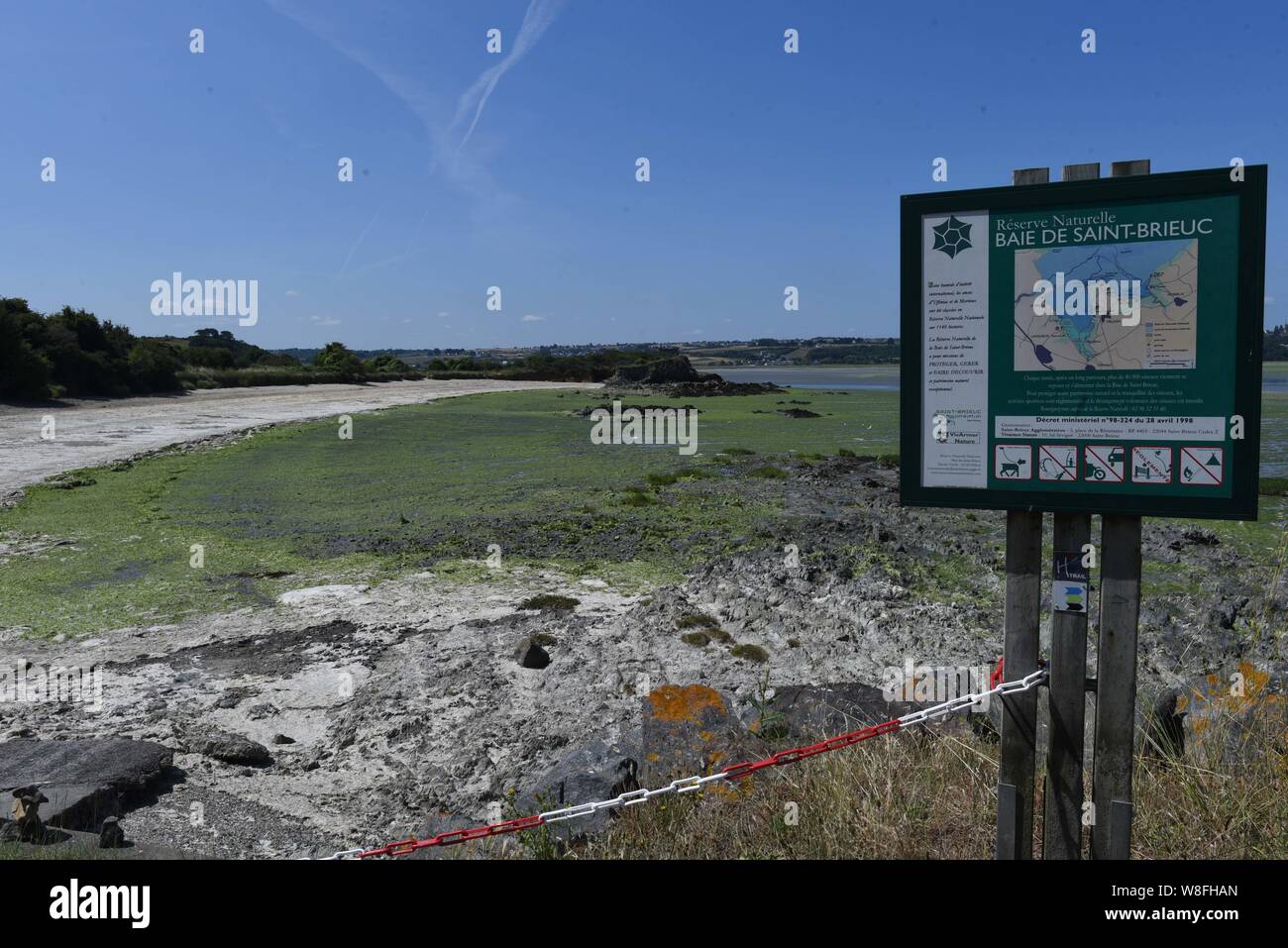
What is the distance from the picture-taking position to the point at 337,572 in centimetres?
1094

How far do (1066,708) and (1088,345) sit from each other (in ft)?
3.90

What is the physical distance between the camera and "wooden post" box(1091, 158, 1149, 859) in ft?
10.6

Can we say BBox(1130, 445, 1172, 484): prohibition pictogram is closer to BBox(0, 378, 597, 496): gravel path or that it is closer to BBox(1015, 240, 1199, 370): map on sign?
BBox(1015, 240, 1199, 370): map on sign

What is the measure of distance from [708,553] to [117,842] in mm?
7956

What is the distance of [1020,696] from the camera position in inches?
133

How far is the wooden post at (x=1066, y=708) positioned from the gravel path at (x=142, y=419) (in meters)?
16.7

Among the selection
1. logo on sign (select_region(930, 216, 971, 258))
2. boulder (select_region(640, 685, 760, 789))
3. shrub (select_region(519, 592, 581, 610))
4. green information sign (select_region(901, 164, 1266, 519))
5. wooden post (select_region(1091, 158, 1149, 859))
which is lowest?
shrub (select_region(519, 592, 581, 610))

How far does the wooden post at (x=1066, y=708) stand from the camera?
3.31m

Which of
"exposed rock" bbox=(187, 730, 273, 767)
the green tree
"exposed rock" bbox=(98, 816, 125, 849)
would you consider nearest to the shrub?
"exposed rock" bbox=(187, 730, 273, 767)

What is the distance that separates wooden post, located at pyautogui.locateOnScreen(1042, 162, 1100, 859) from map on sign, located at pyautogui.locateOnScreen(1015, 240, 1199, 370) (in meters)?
0.54

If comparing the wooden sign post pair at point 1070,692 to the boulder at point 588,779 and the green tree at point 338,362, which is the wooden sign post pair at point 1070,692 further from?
the green tree at point 338,362

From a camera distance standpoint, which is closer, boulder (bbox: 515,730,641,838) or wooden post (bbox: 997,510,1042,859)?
wooden post (bbox: 997,510,1042,859)

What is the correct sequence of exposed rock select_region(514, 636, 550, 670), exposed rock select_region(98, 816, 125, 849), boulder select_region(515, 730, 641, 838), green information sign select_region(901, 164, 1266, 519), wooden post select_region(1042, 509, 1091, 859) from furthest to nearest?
1. exposed rock select_region(514, 636, 550, 670)
2. boulder select_region(515, 730, 641, 838)
3. exposed rock select_region(98, 816, 125, 849)
4. wooden post select_region(1042, 509, 1091, 859)
5. green information sign select_region(901, 164, 1266, 519)

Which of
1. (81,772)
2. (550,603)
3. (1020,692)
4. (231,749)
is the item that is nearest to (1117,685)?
(1020,692)
